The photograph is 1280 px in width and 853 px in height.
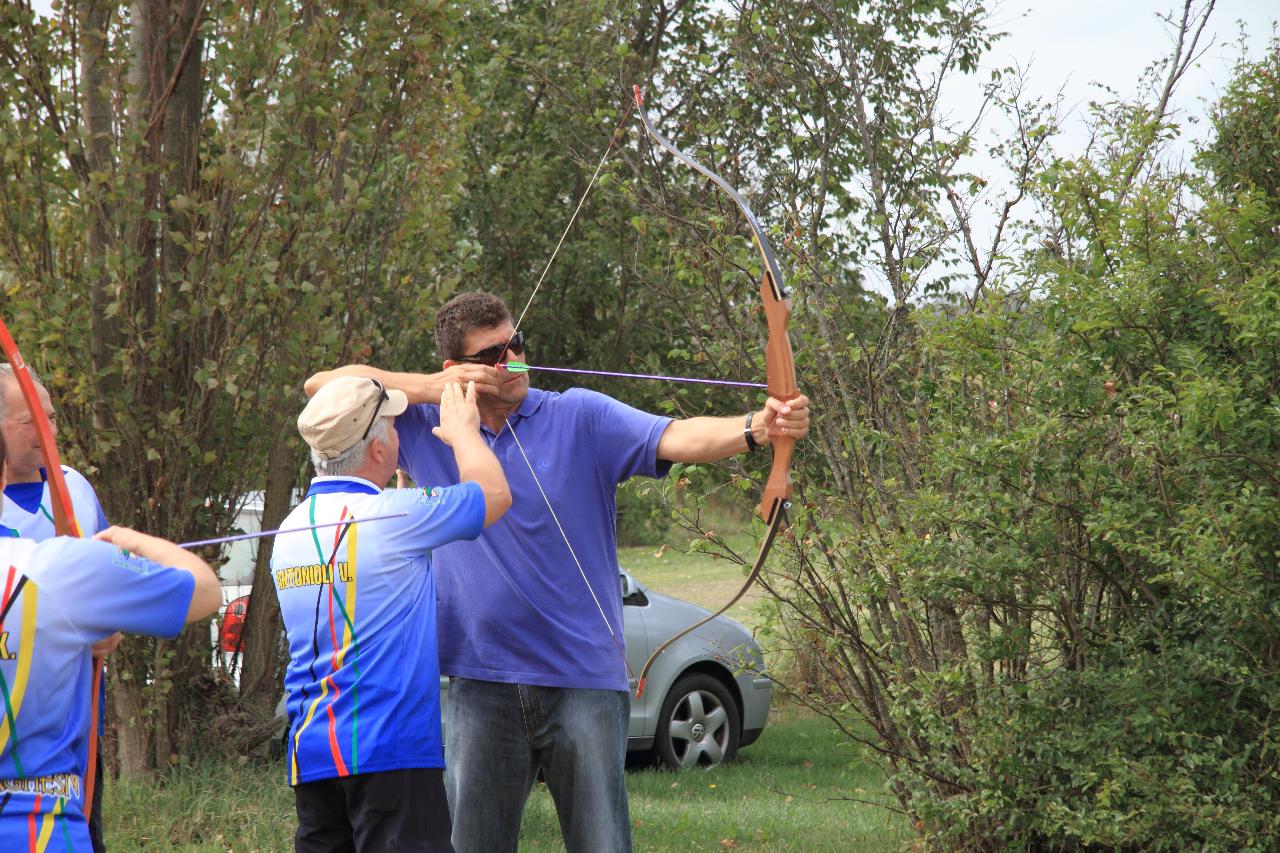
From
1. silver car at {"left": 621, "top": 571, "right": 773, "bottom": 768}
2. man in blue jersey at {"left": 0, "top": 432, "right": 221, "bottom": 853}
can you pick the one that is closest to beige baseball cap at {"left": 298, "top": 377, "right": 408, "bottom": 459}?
man in blue jersey at {"left": 0, "top": 432, "right": 221, "bottom": 853}

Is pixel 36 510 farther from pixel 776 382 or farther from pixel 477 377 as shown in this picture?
pixel 776 382

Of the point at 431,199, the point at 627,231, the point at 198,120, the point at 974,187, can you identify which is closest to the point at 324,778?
the point at 974,187

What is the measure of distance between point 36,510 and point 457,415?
121 cm

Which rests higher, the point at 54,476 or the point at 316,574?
the point at 54,476

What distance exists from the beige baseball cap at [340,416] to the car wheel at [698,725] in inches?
211

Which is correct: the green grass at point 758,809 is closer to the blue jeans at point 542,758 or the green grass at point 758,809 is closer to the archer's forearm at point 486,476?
the blue jeans at point 542,758

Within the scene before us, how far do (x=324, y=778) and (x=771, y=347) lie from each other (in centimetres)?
146

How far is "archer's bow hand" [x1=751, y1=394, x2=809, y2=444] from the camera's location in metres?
3.04

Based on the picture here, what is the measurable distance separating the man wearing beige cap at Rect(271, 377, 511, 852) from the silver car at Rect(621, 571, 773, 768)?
16.1 feet

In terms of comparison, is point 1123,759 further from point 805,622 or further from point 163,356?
point 163,356

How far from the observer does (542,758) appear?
3.31 metres

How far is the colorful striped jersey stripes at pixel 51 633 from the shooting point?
223 cm

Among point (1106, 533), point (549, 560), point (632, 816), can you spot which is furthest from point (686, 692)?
point (549, 560)

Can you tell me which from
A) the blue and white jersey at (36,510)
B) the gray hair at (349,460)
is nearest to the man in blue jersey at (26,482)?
the blue and white jersey at (36,510)
